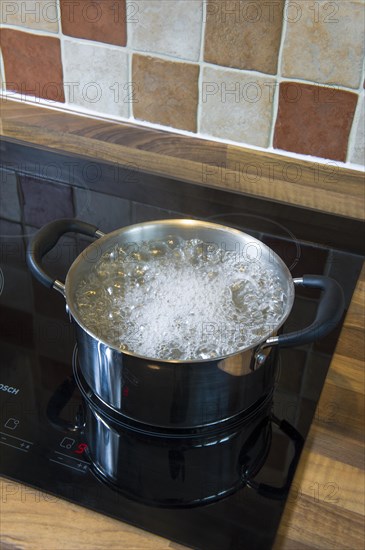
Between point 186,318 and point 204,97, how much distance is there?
0.43m

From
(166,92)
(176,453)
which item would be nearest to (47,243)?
(176,453)

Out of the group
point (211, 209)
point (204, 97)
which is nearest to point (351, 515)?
point (211, 209)

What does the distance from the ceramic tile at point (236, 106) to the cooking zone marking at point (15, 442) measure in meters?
0.57

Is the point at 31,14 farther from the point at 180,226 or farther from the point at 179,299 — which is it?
the point at 179,299

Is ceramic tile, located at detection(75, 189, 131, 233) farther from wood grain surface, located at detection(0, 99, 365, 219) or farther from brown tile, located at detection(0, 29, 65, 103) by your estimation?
brown tile, located at detection(0, 29, 65, 103)

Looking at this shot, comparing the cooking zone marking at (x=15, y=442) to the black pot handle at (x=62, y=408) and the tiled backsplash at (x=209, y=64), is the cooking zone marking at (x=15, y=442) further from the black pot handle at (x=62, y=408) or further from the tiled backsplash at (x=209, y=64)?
the tiled backsplash at (x=209, y=64)

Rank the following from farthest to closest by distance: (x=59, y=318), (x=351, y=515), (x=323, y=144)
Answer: (x=323, y=144) → (x=59, y=318) → (x=351, y=515)

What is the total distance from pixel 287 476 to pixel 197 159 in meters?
0.54

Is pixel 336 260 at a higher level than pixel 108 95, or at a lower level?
lower

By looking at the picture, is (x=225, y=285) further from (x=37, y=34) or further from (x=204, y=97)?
(x=37, y=34)

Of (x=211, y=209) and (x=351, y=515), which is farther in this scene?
(x=211, y=209)

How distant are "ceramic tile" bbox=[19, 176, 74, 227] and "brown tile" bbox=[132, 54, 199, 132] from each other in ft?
0.58

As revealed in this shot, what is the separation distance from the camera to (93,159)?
102 cm

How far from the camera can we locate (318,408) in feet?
2.25
